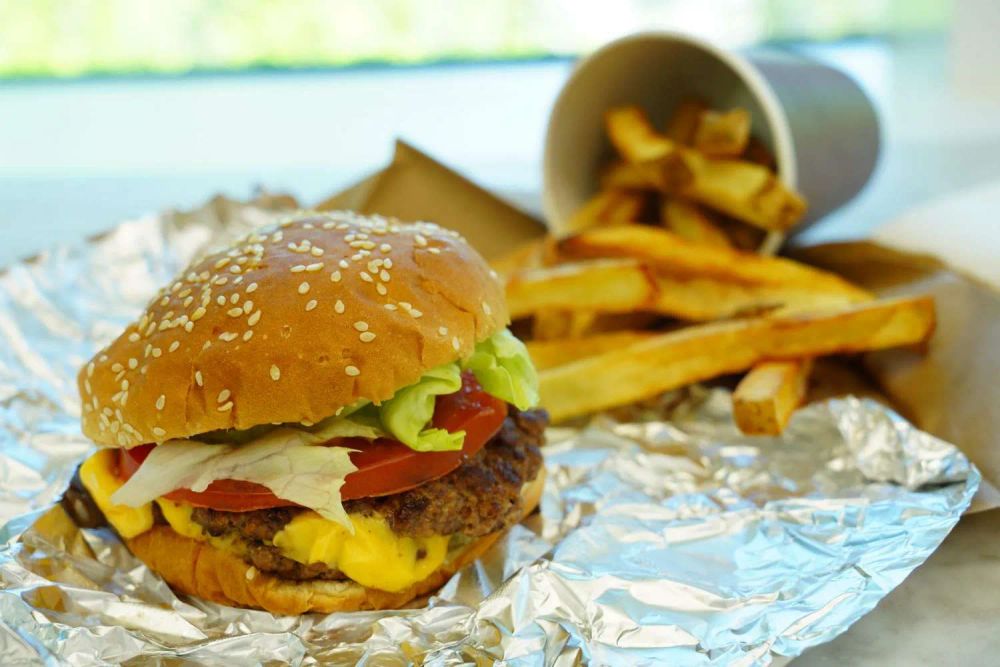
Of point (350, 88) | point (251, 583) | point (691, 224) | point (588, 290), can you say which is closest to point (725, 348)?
point (588, 290)

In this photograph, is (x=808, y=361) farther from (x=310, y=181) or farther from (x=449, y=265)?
(x=310, y=181)

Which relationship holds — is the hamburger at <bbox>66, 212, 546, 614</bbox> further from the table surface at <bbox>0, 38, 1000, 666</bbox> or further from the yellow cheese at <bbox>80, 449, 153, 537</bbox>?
the table surface at <bbox>0, 38, 1000, 666</bbox>

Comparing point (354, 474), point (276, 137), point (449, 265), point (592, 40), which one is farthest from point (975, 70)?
point (354, 474)

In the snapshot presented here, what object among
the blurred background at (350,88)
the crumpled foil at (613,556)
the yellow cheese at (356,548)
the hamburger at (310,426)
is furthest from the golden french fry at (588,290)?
the blurred background at (350,88)

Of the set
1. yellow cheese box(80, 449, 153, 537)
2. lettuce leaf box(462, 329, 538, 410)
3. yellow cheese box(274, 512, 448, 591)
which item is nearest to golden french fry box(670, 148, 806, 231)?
lettuce leaf box(462, 329, 538, 410)

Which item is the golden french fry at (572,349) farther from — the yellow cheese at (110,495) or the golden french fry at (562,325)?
the yellow cheese at (110,495)
